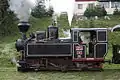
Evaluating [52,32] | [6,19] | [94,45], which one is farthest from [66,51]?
[6,19]

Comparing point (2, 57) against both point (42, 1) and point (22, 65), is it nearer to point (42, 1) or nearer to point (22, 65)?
point (22, 65)

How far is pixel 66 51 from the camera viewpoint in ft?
46.7

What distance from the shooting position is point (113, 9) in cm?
4453

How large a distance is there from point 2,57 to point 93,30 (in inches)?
207

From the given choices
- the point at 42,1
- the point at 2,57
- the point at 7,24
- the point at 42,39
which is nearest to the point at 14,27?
the point at 7,24

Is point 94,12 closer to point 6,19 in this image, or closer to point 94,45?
point 6,19

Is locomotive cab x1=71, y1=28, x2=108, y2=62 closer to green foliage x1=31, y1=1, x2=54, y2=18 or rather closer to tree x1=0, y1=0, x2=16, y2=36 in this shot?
tree x1=0, y1=0, x2=16, y2=36

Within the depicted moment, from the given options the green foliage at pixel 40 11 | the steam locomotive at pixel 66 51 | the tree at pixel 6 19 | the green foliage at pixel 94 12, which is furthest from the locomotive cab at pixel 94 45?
the green foliage at pixel 94 12

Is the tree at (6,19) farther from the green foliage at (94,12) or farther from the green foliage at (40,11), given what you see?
the green foliage at (94,12)

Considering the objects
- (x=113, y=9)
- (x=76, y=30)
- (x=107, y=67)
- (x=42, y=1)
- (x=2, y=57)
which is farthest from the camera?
(x=113, y=9)

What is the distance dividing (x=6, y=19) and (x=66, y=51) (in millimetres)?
16923

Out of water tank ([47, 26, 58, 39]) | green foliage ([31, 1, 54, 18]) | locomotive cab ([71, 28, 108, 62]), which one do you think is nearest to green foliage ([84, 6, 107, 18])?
green foliage ([31, 1, 54, 18])

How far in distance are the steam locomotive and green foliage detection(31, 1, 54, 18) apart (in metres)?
20.7

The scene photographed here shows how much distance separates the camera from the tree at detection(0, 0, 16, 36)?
29448 millimetres
